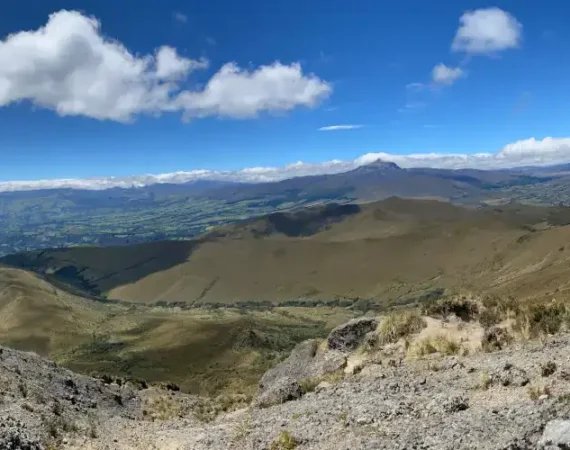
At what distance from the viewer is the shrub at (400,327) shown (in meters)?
23.7

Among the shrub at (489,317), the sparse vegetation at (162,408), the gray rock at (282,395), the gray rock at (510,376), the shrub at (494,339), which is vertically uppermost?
the gray rock at (510,376)

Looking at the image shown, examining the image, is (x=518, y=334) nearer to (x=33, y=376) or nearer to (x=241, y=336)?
(x=33, y=376)

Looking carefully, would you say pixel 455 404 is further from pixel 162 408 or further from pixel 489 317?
pixel 162 408

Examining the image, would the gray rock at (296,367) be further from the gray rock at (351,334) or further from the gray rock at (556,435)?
the gray rock at (556,435)

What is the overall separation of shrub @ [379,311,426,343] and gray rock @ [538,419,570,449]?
1378cm

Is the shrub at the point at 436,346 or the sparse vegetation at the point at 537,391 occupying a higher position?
the sparse vegetation at the point at 537,391

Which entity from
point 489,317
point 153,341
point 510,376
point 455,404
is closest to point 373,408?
point 455,404

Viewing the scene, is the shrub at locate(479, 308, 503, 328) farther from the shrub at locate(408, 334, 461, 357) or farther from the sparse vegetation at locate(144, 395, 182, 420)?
the sparse vegetation at locate(144, 395, 182, 420)

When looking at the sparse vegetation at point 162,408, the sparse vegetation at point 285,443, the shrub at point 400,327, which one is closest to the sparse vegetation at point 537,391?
the sparse vegetation at point 285,443

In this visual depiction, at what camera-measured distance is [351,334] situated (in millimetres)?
26750

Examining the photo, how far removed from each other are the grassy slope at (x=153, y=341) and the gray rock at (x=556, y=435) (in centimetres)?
6229

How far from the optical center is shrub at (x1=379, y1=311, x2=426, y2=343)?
23.7 m

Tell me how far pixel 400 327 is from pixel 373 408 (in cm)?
1006

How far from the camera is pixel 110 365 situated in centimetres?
10319
